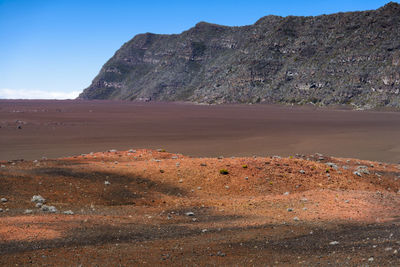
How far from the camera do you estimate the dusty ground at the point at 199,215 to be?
894 centimetres

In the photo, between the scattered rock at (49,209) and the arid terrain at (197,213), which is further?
the scattered rock at (49,209)

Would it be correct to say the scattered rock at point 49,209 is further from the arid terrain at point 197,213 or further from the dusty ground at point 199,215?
the dusty ground at point 199,215

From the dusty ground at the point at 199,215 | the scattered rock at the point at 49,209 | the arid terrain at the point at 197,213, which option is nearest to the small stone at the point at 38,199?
the arid terrain at the point at 197,213

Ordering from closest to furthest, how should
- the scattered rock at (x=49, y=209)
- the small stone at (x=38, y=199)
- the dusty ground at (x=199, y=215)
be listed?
1. the dusty ground at (x=199, y=215)
2. the scattered rock at (x=49, y=209)
3. the small stone at (x=38, y=199)

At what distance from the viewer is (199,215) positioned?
13.8m

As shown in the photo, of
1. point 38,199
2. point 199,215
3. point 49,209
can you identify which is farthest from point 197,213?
point 38,199

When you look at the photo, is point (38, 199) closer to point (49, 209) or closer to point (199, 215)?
point (49, 209)

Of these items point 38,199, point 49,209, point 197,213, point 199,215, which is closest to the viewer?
point 49,209

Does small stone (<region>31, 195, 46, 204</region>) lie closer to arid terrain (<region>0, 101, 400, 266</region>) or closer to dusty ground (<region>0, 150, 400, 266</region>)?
arid terrain (<region>0, 101, 400, 266</region>)

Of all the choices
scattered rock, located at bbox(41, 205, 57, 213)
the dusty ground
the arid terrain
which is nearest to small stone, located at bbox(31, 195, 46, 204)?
the arid terrain

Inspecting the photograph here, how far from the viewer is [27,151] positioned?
120 ft

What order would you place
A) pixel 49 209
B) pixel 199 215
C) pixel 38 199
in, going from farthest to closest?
pixel 38 199
pixel 199 215
pixel 49 209

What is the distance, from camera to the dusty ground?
352 inches

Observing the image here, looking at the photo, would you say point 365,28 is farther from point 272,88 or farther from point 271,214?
point 271,214
